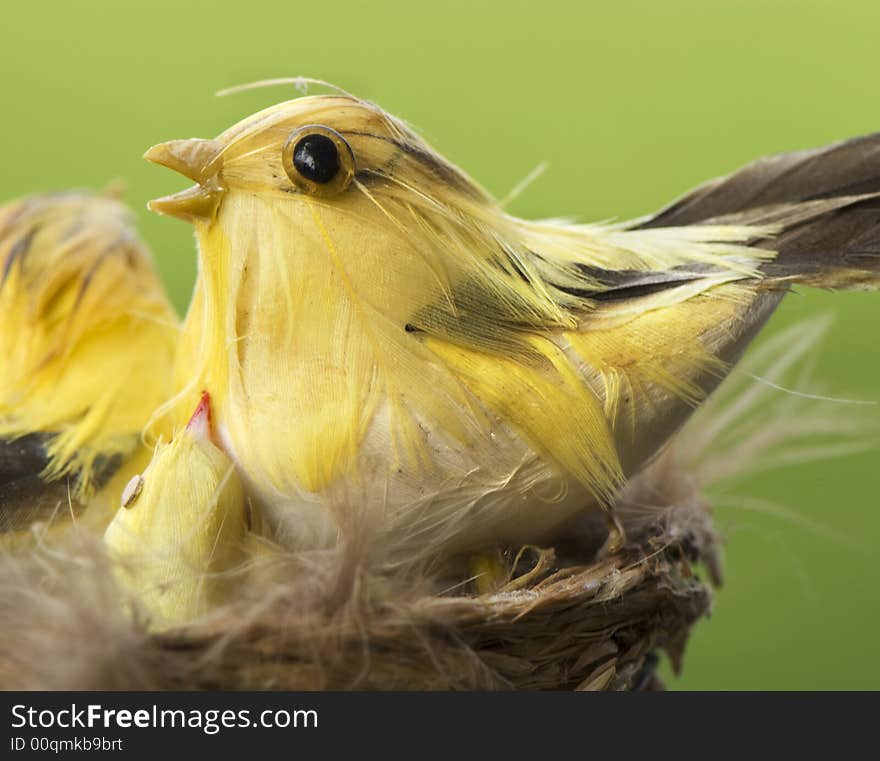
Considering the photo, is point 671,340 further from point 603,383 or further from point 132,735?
point 132,735

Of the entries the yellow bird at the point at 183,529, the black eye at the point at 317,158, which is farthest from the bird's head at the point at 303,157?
the yellow bird at the point at 183,529

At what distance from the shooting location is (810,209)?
0.55m

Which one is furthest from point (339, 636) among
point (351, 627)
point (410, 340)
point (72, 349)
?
point (72, 349)

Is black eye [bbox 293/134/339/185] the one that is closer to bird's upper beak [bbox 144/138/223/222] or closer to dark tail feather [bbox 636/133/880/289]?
bird's upper beak [bbox 144/138/223/222]

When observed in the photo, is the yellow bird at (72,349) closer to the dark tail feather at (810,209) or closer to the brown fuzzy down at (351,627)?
the brown fuzzy down at (351,627)

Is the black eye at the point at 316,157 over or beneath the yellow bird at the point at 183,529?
over

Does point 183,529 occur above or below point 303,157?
below

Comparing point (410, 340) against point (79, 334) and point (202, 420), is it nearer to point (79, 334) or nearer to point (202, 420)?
point (202, 420)

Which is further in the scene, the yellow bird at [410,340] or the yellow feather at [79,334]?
the yellow feather at [79,334]

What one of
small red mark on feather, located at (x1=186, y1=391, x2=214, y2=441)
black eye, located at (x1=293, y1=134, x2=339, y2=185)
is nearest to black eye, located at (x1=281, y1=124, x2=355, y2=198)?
black eye, located at (x1=293, y1=134, x2=339, y2=185)

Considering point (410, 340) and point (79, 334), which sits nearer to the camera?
point (410, 340)

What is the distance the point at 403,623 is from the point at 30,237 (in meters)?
0.38

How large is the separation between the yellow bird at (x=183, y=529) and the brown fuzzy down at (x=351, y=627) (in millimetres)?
22

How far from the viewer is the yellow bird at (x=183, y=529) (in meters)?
0.46
